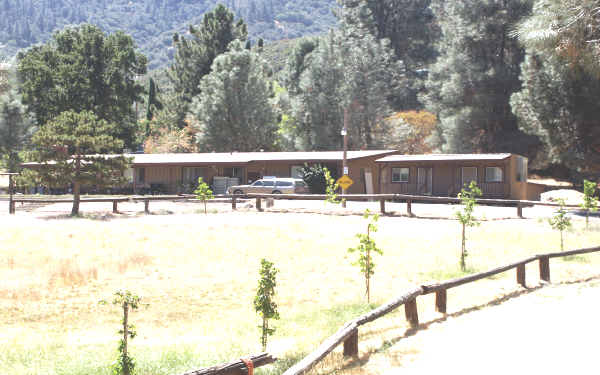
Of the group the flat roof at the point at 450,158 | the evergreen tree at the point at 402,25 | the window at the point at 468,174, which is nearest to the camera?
the flat roof at the point at 450,158

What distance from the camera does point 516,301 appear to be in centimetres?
1108

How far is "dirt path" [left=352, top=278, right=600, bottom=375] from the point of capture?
277 inches

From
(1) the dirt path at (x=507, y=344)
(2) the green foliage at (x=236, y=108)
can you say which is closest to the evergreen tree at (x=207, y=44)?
(2) the green foliage at (x=236, y=108)

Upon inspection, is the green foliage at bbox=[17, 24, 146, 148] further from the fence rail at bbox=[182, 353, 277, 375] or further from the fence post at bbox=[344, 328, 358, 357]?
the fence rail at bbox=[182, 353, 277, 375]

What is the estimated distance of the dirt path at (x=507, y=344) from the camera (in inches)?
277

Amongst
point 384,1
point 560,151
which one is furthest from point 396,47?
point 560,151

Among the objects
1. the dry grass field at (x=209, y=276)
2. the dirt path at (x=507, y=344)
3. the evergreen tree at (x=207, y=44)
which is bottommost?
the dry grass field at (x=209, y=276)

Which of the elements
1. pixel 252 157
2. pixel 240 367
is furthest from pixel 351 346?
pixel 252 157

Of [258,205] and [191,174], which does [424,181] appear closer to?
[258,205]

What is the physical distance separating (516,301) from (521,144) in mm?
40658

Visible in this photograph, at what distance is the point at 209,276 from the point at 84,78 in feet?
154

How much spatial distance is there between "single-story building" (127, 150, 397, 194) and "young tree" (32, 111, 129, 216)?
5.77m

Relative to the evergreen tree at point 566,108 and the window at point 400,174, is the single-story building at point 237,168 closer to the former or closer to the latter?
the window at point 400,174

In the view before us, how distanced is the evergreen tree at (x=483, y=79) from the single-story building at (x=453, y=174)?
460 inches
